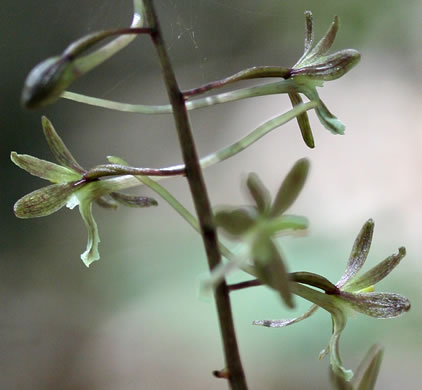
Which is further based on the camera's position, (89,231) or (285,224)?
(89,231)

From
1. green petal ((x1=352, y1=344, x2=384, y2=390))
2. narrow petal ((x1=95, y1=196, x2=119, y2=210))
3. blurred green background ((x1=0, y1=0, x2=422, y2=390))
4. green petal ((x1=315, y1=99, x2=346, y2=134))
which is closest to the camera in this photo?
green petal ((x1=352, y1=344, x2=384, y2=390))

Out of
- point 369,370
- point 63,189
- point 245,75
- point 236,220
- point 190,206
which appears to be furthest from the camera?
point 190,206

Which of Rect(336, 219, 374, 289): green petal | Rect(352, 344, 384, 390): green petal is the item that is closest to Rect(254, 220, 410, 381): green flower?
Rect(336, 219, 374, 289): green petal

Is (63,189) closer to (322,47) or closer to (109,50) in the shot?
(109,50)

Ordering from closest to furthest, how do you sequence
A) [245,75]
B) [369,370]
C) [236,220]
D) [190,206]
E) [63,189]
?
[236,220]
[369,370]
[245,75]
[63,189]
[190,206]

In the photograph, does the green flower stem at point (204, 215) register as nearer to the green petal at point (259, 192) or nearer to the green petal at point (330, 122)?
the green petal at point (259, 192)

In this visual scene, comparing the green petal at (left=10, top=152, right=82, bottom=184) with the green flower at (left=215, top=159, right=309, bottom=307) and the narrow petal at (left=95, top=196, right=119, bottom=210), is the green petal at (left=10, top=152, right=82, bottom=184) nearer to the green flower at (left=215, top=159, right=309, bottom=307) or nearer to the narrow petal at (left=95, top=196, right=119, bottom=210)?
the narrow petal at (left=95, top=196, right=119, bottom=210)

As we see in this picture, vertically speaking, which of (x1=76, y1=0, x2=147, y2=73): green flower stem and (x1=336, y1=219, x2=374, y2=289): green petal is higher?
(x1=76, y1=0, x2=147, y2=73): green flower stem

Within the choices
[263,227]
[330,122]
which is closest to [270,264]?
[263,227]
